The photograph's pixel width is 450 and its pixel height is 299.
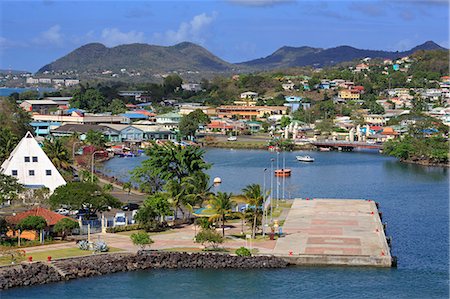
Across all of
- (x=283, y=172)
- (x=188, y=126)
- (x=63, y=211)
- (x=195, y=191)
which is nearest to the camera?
(x=195, y=191)

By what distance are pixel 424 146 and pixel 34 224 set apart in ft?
132

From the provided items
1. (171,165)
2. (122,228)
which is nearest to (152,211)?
(122,228)

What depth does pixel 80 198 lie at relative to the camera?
3177 centimetres

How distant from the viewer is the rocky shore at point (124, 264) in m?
24.7

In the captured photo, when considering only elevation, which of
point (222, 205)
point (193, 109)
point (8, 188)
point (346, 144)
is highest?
point (193, 109)

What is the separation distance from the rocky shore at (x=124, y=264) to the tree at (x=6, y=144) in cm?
1703

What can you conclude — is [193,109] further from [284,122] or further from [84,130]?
[84,130]

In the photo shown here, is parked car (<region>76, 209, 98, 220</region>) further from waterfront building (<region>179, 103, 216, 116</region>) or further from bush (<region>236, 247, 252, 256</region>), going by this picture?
waterfront building (<region>179, 103, 216, 116</region>)

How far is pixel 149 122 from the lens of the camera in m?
85.1

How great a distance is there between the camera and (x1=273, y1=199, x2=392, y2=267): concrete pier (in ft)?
88.2

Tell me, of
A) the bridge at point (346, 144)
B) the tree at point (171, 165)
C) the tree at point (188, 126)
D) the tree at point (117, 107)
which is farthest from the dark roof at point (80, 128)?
the tree at point (171, 165)

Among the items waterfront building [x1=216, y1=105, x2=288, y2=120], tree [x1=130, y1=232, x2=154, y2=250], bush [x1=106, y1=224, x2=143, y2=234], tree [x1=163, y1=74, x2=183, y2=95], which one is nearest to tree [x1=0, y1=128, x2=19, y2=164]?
bush [x1=106, y1=224, x2=143, y2=234]

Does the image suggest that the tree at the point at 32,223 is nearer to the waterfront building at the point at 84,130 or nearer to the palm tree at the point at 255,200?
the palm tree at the point at 255,200

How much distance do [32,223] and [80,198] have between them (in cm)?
379
